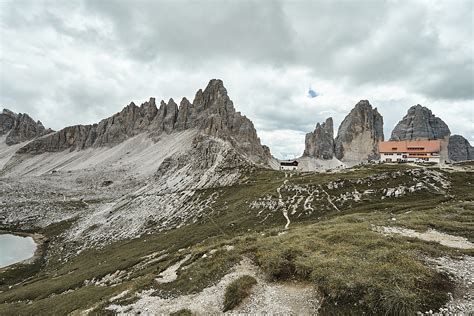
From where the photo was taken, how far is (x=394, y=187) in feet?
216

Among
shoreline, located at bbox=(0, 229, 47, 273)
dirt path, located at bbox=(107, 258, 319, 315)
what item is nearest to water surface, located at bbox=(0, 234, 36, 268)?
shoreline, located at bbox=(0, 229, 47, 273)

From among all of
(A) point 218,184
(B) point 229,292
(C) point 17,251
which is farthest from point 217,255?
(C) point 17,251

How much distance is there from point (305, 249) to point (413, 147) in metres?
149

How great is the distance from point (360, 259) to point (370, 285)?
4.79m

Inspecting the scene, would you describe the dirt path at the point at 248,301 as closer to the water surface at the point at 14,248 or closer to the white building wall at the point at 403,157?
the water surface at the point at 14,248

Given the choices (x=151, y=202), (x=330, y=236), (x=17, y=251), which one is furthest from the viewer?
(x=151, y=202)

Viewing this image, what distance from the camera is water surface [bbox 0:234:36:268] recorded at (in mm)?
83506

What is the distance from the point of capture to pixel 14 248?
93125 mm

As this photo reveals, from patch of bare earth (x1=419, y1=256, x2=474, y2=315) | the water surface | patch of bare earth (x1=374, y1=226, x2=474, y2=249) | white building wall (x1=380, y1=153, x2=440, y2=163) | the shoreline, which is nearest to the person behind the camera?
patch of bare earth (x1=419, y1=256, x2=474, y2=315)

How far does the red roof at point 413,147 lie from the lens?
5625 inches

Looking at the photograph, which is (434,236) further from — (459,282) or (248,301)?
(248,301)

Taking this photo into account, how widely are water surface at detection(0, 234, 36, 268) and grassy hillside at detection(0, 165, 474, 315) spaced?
5804mm

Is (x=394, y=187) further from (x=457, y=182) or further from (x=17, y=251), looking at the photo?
(x=17, y=251)

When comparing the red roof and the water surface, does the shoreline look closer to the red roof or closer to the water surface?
A: the water surface
